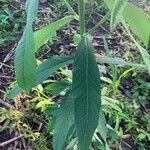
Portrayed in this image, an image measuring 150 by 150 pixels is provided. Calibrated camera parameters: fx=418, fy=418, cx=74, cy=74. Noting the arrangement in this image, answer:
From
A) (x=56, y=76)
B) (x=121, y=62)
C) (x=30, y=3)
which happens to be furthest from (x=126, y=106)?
(x=30, y=3)

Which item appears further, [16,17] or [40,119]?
[16,17]

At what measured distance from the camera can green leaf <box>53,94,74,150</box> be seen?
4.82ft

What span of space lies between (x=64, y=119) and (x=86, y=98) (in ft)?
0.93

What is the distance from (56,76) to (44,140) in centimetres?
46

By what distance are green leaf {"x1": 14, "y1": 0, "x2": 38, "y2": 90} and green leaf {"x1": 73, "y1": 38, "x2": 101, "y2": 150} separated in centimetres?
15

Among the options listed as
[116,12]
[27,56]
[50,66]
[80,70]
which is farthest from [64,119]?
[116,12]

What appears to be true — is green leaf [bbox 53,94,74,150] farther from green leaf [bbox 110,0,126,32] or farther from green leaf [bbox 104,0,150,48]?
green leaf [bbox 110,0,126,32]

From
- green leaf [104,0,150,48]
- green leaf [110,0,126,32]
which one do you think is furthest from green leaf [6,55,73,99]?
green leaf [110,0,126,32]

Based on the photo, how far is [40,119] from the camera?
85.4 inches

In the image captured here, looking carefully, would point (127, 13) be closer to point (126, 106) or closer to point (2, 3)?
point (126, 106)

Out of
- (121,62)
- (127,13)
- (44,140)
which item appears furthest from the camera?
(44,140)

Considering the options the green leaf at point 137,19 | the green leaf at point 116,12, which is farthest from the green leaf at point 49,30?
the green leaf at point 116,12

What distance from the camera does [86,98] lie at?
122cm

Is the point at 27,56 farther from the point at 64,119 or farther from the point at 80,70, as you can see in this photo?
the point at 64,119
